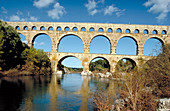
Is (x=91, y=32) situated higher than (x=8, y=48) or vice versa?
(x=91, y=32)

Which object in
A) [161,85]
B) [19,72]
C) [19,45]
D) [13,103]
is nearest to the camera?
[161,85]

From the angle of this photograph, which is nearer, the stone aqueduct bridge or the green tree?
the green tree

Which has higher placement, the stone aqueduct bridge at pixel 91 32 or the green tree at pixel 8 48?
the stone aqueduct bridge at pixel 91 32

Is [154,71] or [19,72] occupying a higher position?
[154,71]

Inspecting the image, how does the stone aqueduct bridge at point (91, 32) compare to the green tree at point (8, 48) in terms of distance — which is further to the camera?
the stone aqueduct bridge at point (91, 32)

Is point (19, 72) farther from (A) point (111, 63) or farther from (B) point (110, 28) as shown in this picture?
(B) point (110, 28)

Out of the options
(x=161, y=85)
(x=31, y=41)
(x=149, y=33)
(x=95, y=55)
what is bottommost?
(x=161, y=85)

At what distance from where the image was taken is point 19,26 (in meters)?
34.2

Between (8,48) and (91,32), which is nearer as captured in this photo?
(8,48)

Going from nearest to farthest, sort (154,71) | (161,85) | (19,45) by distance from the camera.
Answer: (161,85), (154,71), (19,45)

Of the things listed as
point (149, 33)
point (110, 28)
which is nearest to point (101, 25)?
point (110, 28)

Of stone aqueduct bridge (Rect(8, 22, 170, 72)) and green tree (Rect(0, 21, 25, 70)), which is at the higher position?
stone aqueduct bridge (Rect(8, 22, 170, 72))

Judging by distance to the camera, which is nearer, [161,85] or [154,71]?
[161,85]

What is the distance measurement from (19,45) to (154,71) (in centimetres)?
2451
